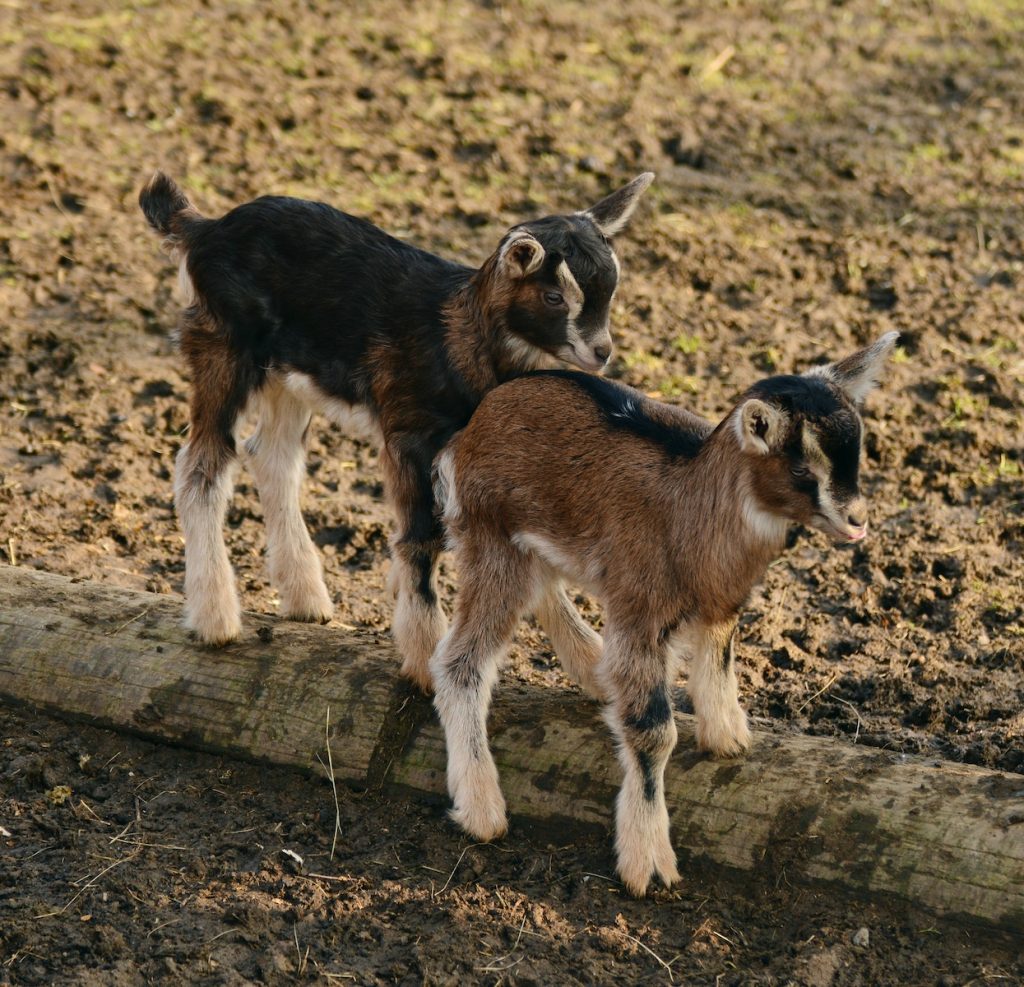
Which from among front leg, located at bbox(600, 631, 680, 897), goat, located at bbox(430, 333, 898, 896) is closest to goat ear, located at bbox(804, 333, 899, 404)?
goat, located at bbox(430, 333, 898, 896)

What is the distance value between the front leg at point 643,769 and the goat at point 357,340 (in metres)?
0.97

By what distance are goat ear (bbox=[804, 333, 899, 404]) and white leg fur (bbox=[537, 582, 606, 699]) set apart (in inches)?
56.1

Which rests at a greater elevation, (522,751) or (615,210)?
(615,210)

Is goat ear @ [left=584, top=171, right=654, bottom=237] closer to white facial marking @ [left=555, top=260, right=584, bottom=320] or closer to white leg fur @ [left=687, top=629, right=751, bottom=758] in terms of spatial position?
white facial marking @ [left=555, top=260, right=584, bottom=320]

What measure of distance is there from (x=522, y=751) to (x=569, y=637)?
61cm

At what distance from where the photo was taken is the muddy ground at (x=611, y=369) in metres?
5.10

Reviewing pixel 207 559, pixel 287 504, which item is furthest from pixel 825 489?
pixel 287 504

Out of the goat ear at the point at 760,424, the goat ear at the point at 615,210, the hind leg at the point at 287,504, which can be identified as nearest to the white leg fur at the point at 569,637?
the hind leg at the point at 287,504

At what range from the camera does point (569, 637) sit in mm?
6141

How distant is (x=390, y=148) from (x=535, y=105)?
1.52 metres

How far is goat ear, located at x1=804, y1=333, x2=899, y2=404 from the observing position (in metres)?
5.27

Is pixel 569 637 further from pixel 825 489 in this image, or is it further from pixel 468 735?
pixel 825 489

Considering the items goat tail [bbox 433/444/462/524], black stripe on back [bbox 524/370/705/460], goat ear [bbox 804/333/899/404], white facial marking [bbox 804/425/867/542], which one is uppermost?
goat ear [bbox 804/333/899/404]

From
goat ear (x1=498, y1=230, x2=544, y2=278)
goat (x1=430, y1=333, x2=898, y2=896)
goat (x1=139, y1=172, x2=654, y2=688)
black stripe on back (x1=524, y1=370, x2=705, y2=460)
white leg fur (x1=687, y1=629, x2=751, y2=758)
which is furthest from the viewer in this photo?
goat (x1=139, y1=172, x2=654, y2=688)
